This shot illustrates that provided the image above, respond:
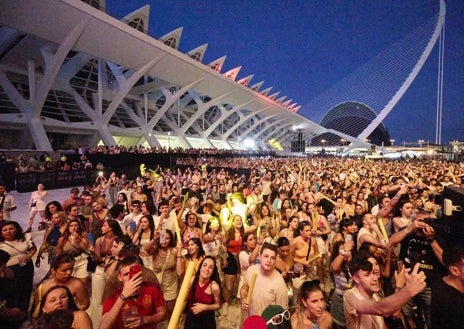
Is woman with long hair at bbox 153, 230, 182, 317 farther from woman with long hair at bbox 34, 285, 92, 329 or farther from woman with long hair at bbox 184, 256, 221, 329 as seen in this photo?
woman with long hair at bbox 34, 285, 92, 329

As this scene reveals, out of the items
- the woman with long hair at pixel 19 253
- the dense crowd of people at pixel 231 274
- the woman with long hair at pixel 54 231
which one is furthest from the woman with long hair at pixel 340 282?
the woman with long hair at pixel 54 231

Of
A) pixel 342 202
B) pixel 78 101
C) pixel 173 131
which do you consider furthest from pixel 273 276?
pixel 173 131

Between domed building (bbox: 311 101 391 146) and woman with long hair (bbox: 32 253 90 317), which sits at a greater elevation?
domed building (bbox: 311 101 391 146)

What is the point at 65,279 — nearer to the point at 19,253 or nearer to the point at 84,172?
the point at 19,253

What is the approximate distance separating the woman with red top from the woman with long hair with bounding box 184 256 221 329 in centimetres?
96

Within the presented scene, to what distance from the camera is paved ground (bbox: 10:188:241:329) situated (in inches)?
149

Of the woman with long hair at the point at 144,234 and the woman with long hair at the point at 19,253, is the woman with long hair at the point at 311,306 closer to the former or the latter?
the woman with long hair at the point at 144,234

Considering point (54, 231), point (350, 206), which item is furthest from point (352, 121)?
point (54, 231)

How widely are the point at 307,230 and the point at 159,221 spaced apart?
2.65 metres

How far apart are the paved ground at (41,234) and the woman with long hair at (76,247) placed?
3.85 feet

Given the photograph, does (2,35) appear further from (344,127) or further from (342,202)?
(344,127)

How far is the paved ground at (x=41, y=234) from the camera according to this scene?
3.78m

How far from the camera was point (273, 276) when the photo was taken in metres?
2.77

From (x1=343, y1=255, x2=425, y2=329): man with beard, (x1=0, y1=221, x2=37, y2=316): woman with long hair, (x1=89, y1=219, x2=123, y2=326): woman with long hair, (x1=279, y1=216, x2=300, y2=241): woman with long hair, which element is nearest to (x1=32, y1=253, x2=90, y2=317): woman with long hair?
(x1=89, y1=219, x2=123, y2=326): woman with long hair
